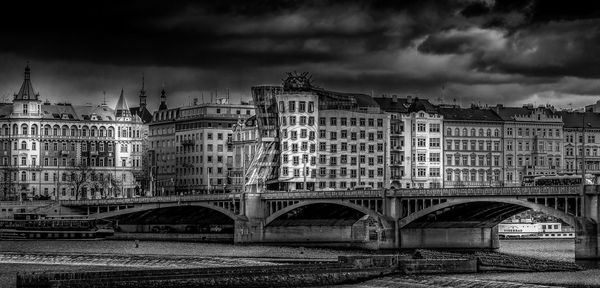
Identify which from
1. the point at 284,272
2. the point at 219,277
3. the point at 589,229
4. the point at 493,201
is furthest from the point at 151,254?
the point at 589,229

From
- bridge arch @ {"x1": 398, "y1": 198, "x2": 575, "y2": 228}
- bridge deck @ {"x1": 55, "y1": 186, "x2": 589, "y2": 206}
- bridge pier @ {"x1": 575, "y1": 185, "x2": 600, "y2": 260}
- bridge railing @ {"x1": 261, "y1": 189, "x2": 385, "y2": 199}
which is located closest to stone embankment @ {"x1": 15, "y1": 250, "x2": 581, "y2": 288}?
bridge pier @ {"x1": 575, "y1": 185, "x2": 600, "y2": 260}

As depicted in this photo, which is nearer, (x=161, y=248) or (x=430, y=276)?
(x=430, y=276)

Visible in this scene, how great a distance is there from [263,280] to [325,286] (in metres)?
5.20

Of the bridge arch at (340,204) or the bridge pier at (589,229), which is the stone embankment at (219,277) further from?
the bridge arch at (340,204)

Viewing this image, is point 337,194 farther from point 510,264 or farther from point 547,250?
point 510,264

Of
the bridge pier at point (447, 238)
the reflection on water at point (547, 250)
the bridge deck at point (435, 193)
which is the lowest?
the reflection on water at point (547, 250)

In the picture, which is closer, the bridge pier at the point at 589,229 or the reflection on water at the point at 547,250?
the reflection on water at the point at 547,250

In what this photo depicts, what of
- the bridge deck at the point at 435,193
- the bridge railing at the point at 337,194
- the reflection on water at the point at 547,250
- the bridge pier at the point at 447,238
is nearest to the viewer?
the reflection on water at the point at 547,250

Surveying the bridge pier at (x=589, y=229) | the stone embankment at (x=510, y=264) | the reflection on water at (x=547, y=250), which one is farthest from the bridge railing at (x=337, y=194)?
the stone embankment at (x=510, y=264)

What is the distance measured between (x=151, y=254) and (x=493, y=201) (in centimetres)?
3903

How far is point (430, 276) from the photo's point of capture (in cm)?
12225

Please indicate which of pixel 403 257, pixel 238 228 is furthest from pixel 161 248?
pixel 403 257

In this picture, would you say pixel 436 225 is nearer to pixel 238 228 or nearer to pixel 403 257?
pixel 238 228

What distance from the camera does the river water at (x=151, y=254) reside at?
136m
